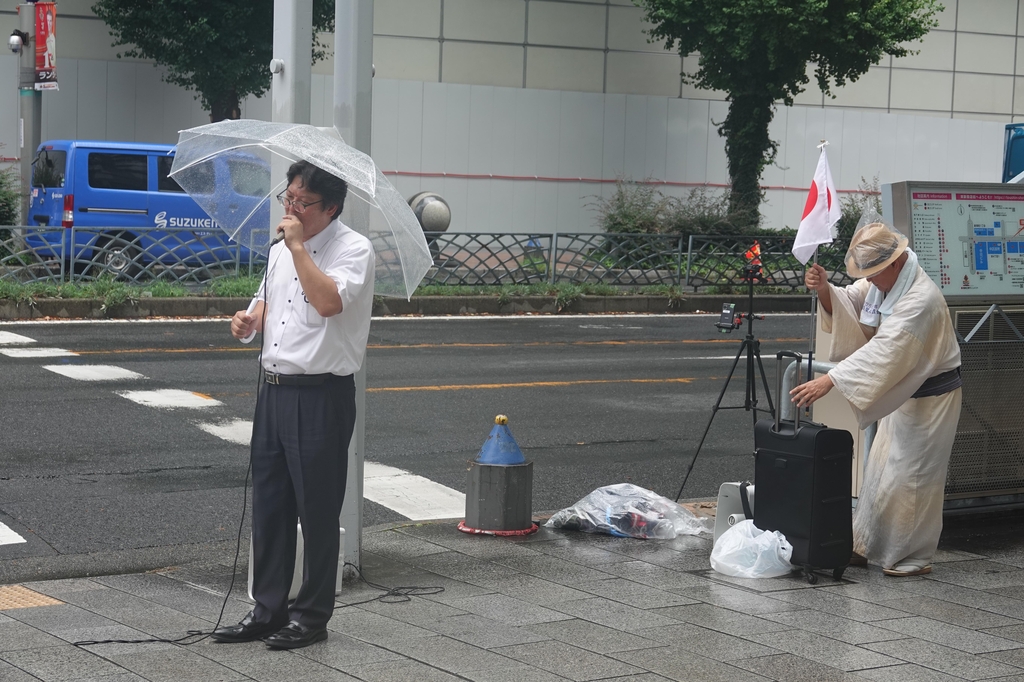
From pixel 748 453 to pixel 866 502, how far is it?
13.0 ft

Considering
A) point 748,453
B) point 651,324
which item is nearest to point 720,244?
point 651,324

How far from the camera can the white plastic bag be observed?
21.9ft

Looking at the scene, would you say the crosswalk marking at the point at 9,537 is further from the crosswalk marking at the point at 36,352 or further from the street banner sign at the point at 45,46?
the street banner sign at the point at 45,46

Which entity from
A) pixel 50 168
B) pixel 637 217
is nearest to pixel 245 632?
pixel 50 168

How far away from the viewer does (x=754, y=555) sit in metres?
6.74

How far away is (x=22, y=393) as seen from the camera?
1203cm

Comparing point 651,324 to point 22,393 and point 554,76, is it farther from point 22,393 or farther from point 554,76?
point 554,76

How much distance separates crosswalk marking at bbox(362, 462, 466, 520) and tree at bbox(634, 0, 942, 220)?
62.9 feet

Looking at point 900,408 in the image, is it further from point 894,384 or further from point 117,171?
point 117,171

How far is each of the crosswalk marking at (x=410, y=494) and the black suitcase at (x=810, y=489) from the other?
7.47ft

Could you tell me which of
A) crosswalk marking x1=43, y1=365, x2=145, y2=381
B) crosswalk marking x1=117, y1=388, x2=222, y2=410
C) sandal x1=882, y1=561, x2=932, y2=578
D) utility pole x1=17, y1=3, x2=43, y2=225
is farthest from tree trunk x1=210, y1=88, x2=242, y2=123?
sandal x1=882, y1=561, x2=932, y2=578

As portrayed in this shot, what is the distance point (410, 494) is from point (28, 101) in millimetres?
16053

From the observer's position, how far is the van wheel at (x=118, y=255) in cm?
2003

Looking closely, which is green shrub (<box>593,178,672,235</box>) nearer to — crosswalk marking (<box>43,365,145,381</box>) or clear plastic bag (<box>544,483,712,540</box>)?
crosswalk marking (<box>43,365,145,381</box>)
